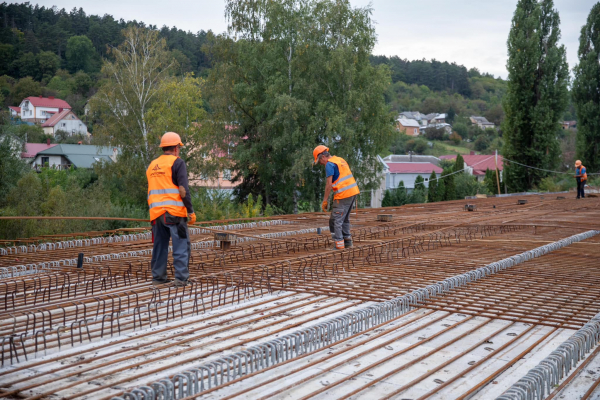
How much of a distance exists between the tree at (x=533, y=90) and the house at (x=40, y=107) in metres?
53.9

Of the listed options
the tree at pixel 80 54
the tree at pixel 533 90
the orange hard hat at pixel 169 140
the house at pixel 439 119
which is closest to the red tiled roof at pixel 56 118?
the tree at pixel 80 54

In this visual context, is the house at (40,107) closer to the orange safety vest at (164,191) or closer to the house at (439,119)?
the house at (439,119)

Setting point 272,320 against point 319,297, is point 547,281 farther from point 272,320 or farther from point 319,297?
point 272,320

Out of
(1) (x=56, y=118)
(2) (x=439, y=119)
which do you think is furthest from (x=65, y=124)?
(2) (x=439, y=119)

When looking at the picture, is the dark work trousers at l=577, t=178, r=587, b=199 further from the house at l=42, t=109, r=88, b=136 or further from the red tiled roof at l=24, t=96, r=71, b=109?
the red tiled roof at l=24, t=96, r=71, b=109

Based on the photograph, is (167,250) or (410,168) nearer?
(167,250)

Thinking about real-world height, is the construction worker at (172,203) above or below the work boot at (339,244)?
above

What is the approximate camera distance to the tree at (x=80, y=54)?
56906mm

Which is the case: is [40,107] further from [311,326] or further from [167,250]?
[311,326]

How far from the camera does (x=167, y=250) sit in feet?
15.9

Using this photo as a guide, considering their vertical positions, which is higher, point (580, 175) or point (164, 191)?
point (580, 175)

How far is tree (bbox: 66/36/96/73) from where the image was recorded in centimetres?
5691

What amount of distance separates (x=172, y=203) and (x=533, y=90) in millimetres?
26679

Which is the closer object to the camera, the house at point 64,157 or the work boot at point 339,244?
the work boot at point 339,244
